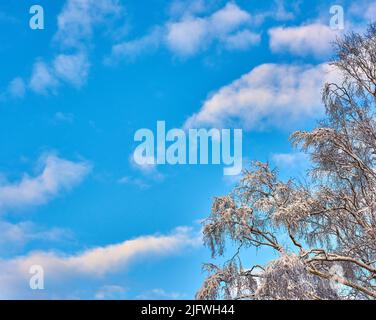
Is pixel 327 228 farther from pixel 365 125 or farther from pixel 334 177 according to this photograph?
pixel 365 125

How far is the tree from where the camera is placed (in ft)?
30.8

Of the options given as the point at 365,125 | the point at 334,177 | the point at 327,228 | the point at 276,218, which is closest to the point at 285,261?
the point at 276,218

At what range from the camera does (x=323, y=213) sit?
36.1 ft

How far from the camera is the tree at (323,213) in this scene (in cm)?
940

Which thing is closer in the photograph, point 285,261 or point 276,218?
point 285,261

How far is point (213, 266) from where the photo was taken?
10.0m
